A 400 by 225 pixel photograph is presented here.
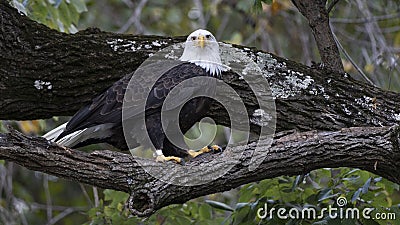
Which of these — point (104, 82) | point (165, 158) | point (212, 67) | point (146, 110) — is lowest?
point (165, 158)

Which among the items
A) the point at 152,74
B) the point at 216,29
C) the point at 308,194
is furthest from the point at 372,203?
the point at 216,29

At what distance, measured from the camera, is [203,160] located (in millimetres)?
3701

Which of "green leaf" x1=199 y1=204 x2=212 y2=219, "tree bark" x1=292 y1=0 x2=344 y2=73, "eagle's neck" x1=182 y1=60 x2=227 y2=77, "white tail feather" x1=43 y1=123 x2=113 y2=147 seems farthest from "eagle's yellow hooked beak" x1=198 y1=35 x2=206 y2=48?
"green leaf" x1=199 y1=204 x2=212 y2=219

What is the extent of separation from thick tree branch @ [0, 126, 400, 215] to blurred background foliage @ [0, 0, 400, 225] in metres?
0.31

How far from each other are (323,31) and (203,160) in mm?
1327

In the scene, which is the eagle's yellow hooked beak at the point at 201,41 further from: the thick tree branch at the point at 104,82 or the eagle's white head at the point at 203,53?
the thick tree branch at the point at 104,82

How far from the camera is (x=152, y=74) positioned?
4.43 metres

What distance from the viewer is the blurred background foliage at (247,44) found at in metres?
4.23

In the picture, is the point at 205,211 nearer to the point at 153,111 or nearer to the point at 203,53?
the point at 153,111

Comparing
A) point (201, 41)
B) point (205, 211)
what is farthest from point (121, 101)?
point (205, 211)

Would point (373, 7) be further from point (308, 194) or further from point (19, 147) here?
point (19, 147)

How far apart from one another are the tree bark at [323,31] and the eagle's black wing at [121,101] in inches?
29.3

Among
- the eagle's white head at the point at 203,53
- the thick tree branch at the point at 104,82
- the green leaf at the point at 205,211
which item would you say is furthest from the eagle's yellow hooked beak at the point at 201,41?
the green leaf at the point at 205,211

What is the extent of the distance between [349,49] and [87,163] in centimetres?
466
